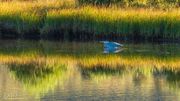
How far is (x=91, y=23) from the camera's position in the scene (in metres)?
22.8

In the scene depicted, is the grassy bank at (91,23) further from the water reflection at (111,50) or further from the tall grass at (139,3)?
the water reflection at (111,50)

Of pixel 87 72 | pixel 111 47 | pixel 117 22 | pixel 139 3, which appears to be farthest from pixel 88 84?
pixel 139 3

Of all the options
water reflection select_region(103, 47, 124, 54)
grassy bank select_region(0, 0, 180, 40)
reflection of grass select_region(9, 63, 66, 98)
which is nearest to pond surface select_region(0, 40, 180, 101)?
reflection of grass select_region(9, 63, 66, 98)

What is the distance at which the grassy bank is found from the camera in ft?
72.6

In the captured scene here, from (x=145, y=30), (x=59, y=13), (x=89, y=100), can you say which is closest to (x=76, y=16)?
(x=59, y=13)

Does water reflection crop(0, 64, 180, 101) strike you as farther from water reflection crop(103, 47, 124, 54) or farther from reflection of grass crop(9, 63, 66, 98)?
water reflection crop(103, 47, 124, 54)

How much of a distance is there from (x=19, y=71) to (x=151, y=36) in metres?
6.08

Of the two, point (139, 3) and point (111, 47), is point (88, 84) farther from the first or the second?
point (139, 3)

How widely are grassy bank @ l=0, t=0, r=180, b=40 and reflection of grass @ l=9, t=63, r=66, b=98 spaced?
4.72m

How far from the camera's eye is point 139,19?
22.6 meters

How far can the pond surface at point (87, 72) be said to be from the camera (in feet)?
45.6

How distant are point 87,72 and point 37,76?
42.4 inches

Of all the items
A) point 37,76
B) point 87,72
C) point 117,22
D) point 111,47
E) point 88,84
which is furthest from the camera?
point 117,22

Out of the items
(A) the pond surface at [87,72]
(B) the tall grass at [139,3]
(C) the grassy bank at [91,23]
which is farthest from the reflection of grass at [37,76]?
(B) the tall grass at [139,3]
